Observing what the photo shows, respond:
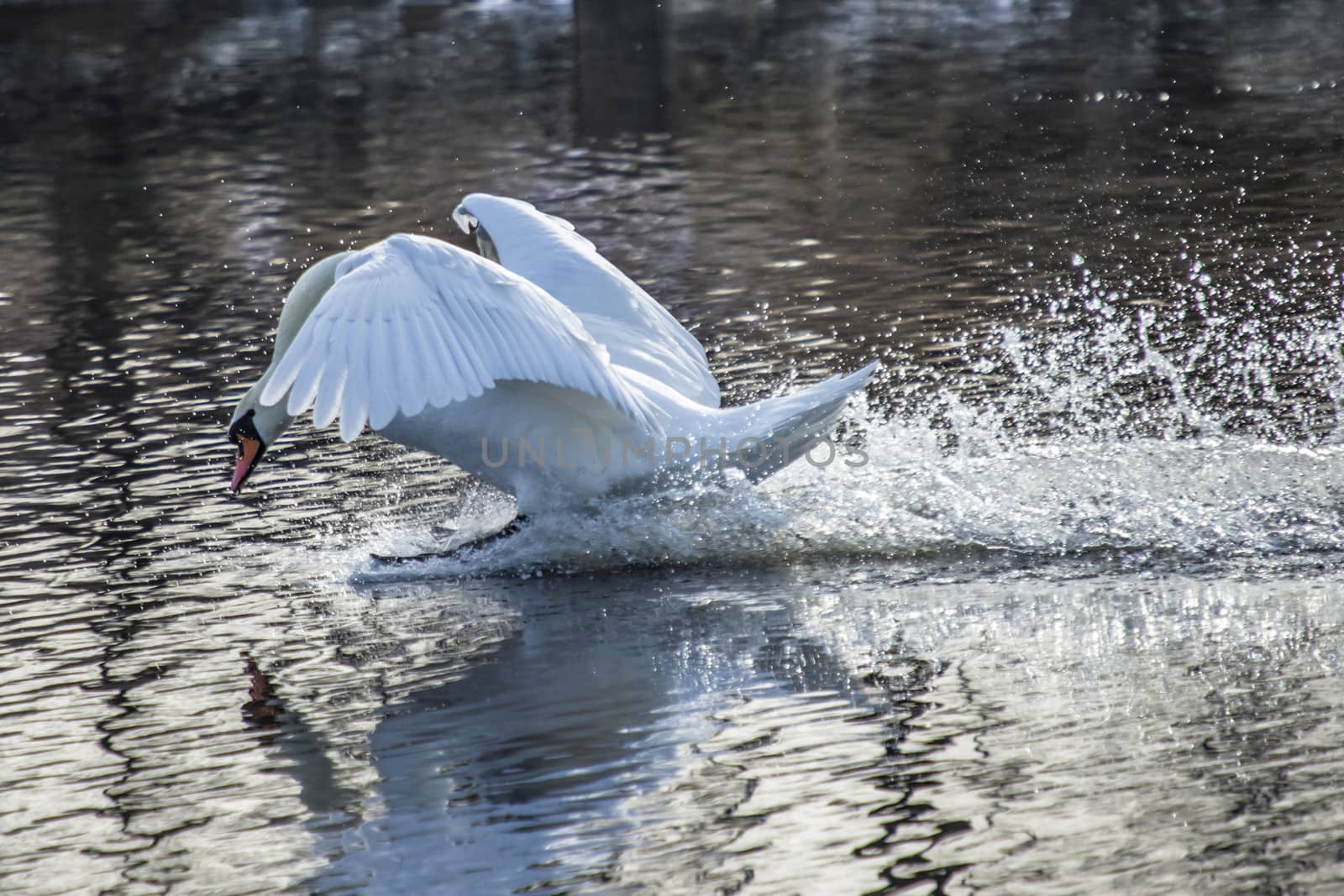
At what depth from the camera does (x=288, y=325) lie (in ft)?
22.1

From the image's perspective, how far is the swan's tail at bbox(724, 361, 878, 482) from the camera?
6020 mm

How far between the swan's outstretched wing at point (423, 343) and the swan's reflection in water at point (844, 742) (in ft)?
2.74

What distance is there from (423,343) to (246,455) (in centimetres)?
183

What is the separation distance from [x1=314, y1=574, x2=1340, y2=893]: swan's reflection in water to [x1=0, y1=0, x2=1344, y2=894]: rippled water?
1 cm

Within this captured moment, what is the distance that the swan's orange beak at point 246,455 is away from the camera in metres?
6.78

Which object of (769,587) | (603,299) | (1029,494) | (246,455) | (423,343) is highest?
(423,343)

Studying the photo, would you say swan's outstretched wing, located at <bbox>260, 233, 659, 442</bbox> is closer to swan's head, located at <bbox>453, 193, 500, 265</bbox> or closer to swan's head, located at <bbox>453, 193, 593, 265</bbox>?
swan's head, located at <bbox>453, 193, 593, 265</bbox>

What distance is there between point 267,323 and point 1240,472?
606 centimetres

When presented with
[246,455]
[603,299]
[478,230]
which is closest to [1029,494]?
[603,299]

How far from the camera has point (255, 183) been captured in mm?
16719

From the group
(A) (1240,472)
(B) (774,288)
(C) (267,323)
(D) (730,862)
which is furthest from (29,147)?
(D) (730,862)

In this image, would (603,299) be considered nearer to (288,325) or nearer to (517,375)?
(288,325)

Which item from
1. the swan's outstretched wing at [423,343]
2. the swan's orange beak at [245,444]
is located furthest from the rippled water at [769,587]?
the swan's outstretched wing at [423,343]

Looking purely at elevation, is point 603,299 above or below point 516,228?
below
